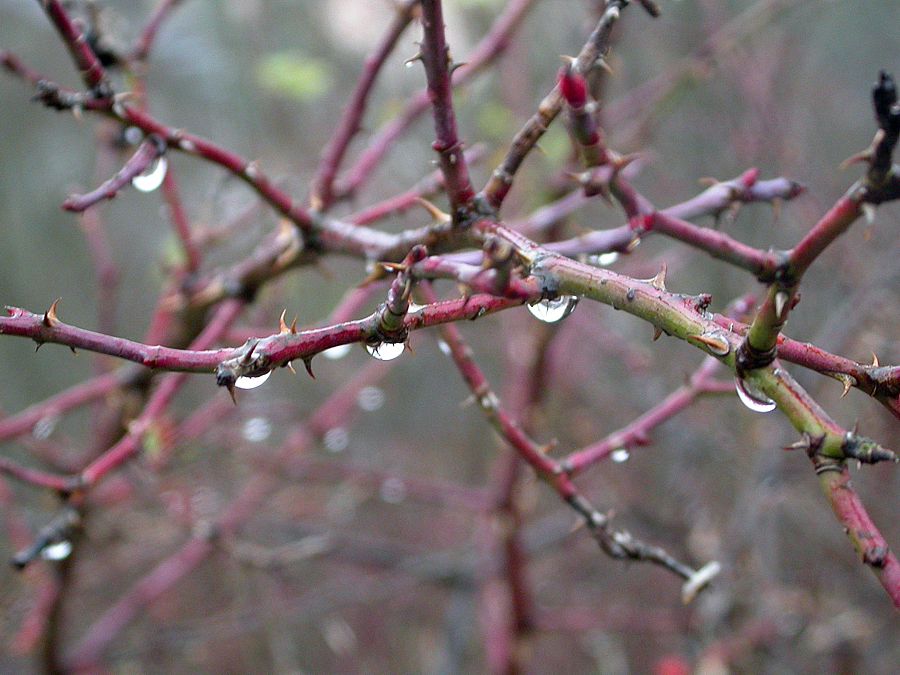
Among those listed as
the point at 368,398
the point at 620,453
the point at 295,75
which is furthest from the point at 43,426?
the point at 295,75

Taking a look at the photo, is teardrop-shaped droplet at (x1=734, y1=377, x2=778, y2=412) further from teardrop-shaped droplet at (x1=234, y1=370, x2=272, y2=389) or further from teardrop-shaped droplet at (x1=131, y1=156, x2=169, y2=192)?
teardrop-shaped droplet at (x1=131, y1=156, x2=169, y2=192)

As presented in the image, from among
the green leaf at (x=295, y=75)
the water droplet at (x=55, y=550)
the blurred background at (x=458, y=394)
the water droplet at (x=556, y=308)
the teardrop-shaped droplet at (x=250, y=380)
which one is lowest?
the blurred background at (x=458, y=394)

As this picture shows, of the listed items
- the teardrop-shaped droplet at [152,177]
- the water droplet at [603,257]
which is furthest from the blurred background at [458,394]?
the water droplet at [603,257]

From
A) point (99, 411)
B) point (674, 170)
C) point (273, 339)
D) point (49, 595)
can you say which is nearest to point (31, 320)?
point (273, 339)

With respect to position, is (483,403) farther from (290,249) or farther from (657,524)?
(657,524)

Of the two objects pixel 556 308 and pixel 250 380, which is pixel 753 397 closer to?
pixel 556 308

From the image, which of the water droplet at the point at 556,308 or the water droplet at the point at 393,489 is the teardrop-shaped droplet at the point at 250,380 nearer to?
the water droplet at the point at 556,308
